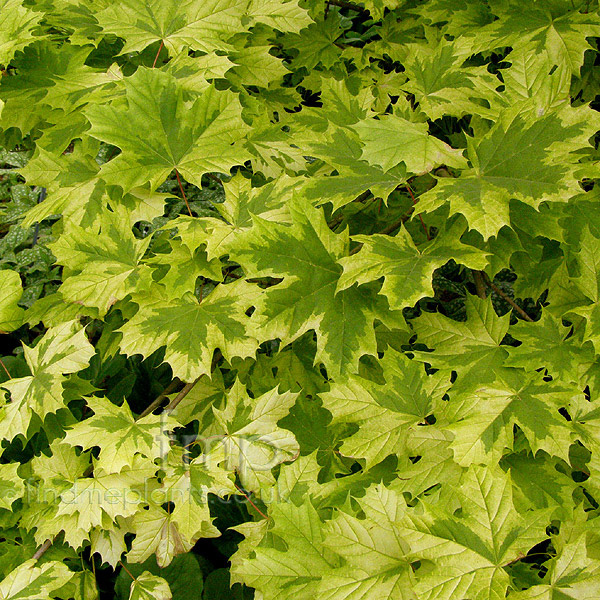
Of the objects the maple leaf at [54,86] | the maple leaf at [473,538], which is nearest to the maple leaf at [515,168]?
the maple leaf at [473,538]

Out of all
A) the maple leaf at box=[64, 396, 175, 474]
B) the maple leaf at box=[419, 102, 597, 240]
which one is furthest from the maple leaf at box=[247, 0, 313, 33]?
the maple leaf at box=[64, 396, 175, 474]

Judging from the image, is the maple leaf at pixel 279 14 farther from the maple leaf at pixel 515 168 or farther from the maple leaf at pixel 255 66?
the maple leaf at pixel 515 168

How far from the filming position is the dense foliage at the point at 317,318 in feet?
3.74

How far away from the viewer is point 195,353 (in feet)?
4.54

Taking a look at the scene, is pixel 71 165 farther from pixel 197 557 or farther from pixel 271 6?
pixel 197 557

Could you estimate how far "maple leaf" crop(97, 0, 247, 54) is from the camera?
1548mm

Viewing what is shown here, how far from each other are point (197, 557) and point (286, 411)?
1.05 m

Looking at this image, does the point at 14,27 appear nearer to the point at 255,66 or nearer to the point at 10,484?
the point at 255,66

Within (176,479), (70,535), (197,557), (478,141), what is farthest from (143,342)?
(197,557)

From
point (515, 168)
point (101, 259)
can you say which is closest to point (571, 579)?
point (515, 168)

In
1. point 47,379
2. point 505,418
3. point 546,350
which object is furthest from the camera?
point 47,379

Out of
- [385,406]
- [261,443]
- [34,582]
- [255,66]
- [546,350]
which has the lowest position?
[34,582]

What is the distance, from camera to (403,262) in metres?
1.24

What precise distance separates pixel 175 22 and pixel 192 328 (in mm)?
886
